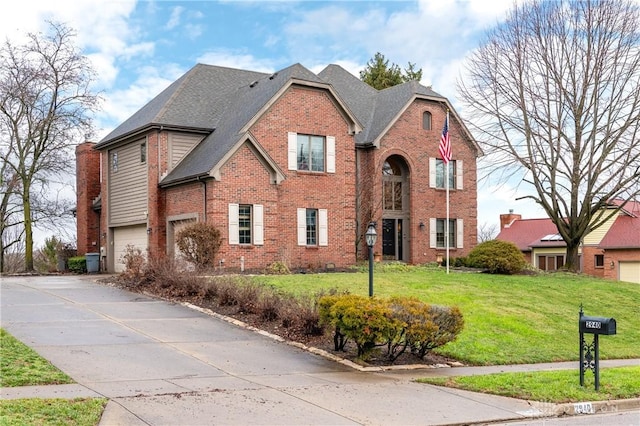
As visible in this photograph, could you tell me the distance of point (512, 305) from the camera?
20000mm

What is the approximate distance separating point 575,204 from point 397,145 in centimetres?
857

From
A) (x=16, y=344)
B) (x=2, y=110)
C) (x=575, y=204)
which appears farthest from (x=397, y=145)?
(x=16, y=344)

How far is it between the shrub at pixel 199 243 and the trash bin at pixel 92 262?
32.9 feet

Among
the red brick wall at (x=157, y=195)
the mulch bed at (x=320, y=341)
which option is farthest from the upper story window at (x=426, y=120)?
the mulch bed at (x=320, y=341)

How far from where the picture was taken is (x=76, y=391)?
928cm

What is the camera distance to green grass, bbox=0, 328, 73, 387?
380 inches

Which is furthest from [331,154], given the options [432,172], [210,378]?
[210,378]

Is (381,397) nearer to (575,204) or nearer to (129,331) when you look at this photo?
(129,331)

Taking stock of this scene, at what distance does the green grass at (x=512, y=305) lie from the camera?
50.7 feet

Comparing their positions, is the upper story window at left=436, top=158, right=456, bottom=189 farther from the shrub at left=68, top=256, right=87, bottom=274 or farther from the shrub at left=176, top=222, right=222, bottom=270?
the shrub at left=68, top=256, right=87, bottom=274

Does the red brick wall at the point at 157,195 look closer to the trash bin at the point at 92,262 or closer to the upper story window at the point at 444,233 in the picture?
the trash bin at the point at 92,262

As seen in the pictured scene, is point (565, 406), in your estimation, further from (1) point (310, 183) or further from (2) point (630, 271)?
(2) point (630, 271)

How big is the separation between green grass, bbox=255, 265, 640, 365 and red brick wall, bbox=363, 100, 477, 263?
220 inches

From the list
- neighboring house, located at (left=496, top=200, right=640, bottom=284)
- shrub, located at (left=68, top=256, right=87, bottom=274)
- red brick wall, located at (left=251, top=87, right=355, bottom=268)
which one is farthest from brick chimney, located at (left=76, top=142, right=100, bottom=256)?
neighboring house, located at (left=496, top=200, right=640, bottom=284)
